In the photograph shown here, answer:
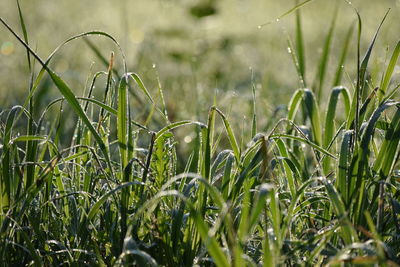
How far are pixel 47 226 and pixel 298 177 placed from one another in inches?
23.0

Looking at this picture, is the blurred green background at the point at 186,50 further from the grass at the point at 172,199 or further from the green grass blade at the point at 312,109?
the grass at the point at 172,199

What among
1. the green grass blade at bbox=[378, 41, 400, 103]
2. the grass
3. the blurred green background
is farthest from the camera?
the blurred green background

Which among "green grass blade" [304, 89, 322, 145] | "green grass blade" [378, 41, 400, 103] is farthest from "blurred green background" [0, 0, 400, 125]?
"green grass blade" [378, 41, 400, 103]

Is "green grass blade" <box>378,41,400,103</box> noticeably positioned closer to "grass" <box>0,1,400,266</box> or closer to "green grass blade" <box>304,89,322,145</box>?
"grass" <box>0,1,400,266</box>

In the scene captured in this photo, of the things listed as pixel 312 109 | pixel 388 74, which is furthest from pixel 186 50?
pixel 388 74

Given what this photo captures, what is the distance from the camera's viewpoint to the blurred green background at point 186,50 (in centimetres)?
338

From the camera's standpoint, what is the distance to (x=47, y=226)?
1.46m

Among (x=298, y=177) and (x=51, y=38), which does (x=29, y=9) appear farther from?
(x=298, y=177)

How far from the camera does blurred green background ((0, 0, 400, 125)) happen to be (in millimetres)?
3383

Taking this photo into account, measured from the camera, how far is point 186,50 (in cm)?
453

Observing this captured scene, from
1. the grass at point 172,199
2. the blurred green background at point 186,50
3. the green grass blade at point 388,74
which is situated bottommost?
the blurred green background at point 186,50

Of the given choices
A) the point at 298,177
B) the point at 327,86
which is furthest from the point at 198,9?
the point at 298,177

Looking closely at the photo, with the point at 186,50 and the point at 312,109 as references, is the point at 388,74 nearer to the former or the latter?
the point at 312,109

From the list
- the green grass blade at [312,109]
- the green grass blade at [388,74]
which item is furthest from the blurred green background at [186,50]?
the green grass blade at [388,74]
